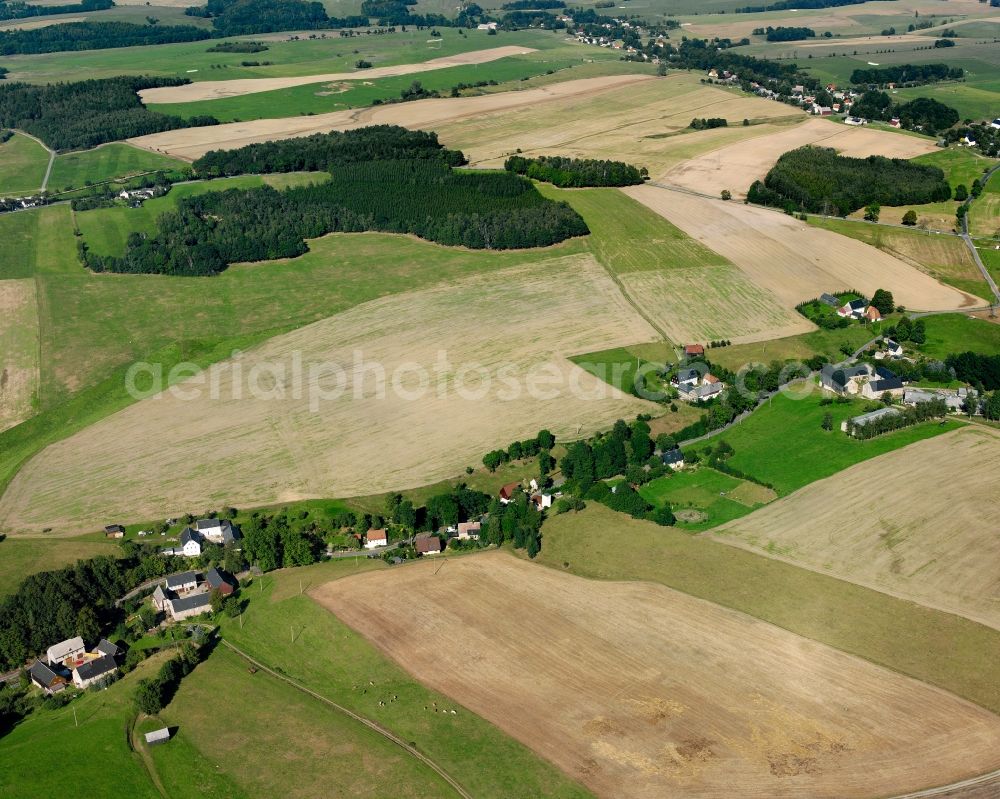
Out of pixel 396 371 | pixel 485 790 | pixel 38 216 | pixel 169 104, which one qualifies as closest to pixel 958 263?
pixel 396 371

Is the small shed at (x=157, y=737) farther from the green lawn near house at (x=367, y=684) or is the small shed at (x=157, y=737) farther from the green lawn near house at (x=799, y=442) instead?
the green lawn near house at (x=799, y=442)

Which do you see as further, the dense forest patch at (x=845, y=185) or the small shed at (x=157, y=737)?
the dense forest patch at (x=845, y=185)

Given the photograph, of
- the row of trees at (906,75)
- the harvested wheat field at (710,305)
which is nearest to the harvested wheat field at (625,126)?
the row of trees at (906,75)

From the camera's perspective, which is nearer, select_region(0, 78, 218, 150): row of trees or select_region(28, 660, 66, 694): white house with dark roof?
select_region(28, 660, 66, 694): white house with dark roof

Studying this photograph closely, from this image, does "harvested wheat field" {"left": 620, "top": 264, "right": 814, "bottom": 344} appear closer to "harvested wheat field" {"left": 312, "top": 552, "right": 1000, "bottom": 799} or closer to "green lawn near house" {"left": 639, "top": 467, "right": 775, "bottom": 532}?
"green lawn near house" {"left": 639, "top": 467, "right": 775, "bottom": 532}

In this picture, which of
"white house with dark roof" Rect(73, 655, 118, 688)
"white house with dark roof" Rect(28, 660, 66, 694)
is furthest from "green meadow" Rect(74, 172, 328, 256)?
"white house with dark roof" Rect(73, 655, 118, 688)

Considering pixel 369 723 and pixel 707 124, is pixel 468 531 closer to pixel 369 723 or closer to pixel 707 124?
pixel 369 723

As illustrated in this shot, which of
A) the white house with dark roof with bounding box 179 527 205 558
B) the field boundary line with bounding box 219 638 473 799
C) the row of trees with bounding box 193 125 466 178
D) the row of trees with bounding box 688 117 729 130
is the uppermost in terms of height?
the row of trees with bounding box 688 117 729 130

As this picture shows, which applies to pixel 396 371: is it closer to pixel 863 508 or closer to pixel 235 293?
pixel 235 293
